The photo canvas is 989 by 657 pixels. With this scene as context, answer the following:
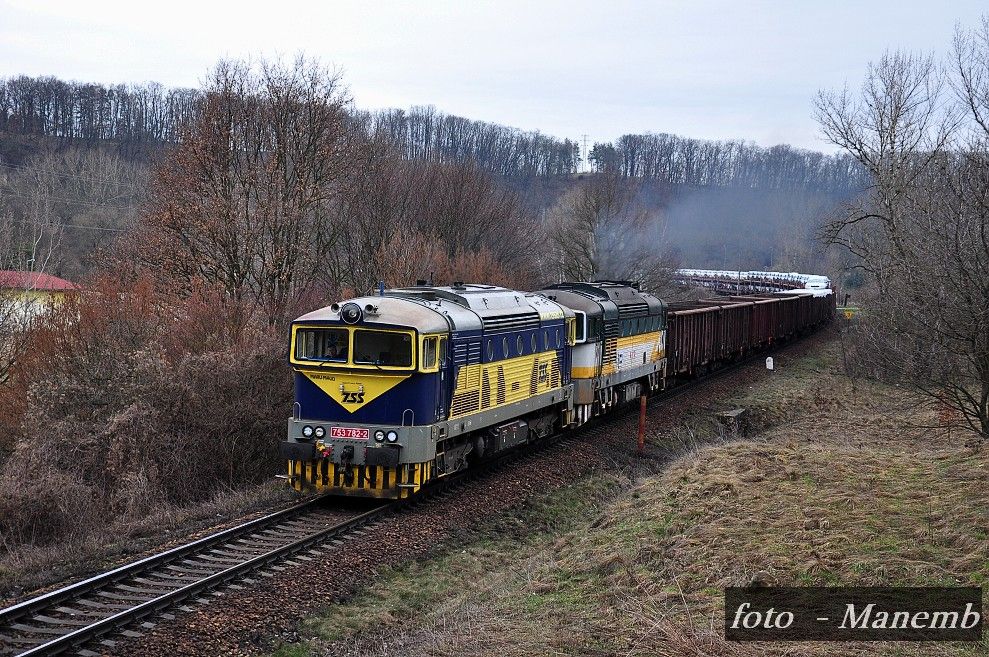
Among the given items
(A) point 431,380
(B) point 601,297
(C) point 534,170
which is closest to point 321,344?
(A) point 431,380

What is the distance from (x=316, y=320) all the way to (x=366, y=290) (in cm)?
2132

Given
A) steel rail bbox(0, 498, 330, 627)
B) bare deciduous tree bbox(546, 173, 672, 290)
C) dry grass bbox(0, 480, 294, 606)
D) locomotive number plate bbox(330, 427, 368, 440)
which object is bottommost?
dry grass bbox(0, 480, 294, 606)

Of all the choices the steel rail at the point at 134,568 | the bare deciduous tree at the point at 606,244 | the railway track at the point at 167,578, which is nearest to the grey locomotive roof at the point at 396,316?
the railway track at the point at 167,578

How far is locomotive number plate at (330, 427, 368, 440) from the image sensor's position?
15180 millimetres

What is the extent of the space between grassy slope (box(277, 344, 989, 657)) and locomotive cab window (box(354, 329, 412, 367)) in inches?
125

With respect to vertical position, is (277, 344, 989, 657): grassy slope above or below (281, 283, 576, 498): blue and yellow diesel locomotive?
below

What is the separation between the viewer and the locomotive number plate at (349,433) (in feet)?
49.8

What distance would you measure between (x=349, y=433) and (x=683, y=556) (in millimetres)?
5852

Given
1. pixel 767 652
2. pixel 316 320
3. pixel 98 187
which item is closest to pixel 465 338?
pixel 316 320

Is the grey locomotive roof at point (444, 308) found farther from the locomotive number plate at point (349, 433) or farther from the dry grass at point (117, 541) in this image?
the dry grass at point (117, 541)

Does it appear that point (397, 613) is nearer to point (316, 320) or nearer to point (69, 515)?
point (316, 320)

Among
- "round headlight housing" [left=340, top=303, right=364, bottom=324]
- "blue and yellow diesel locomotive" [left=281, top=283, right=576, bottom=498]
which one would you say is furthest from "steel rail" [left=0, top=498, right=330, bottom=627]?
"round headlight housing" [left=340, top=303, right=364, bottom=324]

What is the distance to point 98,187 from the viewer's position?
69.8 m

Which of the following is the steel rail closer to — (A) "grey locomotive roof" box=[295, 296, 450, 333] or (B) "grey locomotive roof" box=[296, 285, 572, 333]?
(A) "grey locomotive roof" box=[295, 296, 450, 333]
